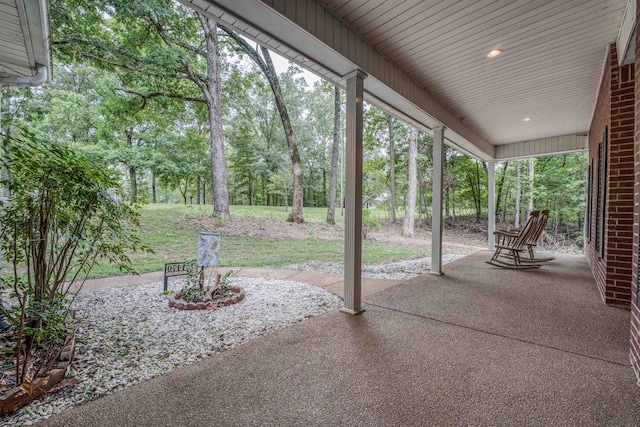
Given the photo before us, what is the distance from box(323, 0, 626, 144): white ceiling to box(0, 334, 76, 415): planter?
3242 millimetres

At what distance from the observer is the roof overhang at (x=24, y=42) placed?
72.5 inches

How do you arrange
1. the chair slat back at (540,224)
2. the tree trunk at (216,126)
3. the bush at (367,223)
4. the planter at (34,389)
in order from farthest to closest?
1. the bush at (367,223)
2. the tree trunk at (216,126)
3. the chair slat back at (540,224)
4. the planter at (34,389)

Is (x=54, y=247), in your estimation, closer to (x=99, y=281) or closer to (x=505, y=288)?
(x=99, y=281)

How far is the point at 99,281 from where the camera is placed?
3.91 meters

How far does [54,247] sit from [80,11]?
7.50 meters

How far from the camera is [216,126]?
26.1 feet

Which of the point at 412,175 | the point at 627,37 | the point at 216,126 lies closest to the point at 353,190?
the point at 627,37

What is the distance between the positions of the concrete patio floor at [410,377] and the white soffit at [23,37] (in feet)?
8.34

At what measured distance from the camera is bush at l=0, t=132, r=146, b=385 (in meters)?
1.66

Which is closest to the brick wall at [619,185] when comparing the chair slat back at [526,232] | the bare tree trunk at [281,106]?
the chair slat back at [526,232]

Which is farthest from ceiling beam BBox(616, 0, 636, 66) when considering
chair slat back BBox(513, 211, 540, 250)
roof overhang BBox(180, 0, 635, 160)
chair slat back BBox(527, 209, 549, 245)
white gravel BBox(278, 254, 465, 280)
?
white gravel BBox(278, 254, 465, 280)

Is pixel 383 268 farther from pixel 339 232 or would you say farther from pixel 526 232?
pixel 339 232

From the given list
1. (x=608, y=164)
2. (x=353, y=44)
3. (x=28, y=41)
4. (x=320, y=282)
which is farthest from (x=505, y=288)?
(x=28, y=41)

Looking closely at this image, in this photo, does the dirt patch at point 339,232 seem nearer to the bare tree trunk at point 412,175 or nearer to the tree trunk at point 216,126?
the tree trunk at point 216,126
